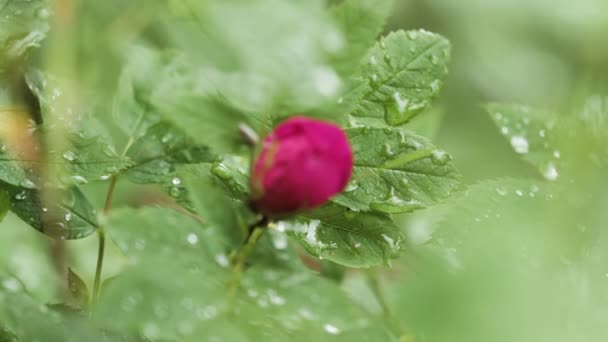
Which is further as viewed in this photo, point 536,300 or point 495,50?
point 495,50

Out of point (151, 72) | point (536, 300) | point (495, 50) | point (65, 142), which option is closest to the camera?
point (536, 300)

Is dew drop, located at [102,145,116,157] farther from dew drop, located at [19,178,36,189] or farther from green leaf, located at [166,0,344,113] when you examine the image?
green leaf, located at [166,0,344,113]

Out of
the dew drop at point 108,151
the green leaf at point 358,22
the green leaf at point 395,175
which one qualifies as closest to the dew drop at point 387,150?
the green leaf at point 395,175

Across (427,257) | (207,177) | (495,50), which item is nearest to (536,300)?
(427,257)

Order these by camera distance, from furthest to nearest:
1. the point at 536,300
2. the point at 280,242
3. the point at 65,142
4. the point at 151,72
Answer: the point at 151,72 → the point at 65,142 → the point at 280,242 → the point at 536,300

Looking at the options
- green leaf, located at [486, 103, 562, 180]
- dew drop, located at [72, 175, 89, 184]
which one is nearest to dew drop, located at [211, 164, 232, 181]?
dew drop, located at [72, 175, 89, 184]

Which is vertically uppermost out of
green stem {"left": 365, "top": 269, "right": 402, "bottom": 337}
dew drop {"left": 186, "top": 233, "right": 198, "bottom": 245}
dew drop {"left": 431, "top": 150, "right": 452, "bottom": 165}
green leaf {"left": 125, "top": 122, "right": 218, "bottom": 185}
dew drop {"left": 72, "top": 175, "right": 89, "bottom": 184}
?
dew drop {"left": 431, "top": 150, "right": 452, "bottom": 165}

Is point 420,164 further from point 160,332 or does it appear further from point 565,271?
point 160,332

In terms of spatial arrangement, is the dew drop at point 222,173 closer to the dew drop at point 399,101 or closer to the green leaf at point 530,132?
the dew drop at point 399,101
